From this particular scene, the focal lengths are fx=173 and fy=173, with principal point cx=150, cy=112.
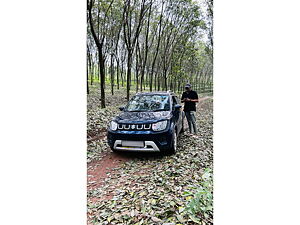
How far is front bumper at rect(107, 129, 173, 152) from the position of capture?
255 cm

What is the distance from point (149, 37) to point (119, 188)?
7878 millimetres

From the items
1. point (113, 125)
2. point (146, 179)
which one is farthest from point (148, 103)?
point (146, 179)

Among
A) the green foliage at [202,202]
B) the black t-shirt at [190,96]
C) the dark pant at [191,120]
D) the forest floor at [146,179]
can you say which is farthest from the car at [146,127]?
the green foliage at [202,202]

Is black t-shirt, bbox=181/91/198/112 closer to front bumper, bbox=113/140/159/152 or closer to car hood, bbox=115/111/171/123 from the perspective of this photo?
car hood, bbox=115/111/171/123

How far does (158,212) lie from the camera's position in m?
1.67

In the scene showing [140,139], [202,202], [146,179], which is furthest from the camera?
[140,139]

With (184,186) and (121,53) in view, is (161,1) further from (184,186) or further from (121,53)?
(184,186)

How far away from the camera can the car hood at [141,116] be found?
2789 millimetres

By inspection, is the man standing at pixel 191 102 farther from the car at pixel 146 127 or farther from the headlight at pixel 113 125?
the headlight at pixel 113 125

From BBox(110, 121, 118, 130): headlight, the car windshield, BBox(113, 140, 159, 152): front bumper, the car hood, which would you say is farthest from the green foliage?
the car windshield

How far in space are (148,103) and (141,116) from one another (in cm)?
49

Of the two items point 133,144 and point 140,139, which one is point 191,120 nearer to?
point 140,139

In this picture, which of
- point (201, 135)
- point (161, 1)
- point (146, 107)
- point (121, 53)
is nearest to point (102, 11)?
point (161, 1)

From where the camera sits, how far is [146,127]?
8.81 feet
